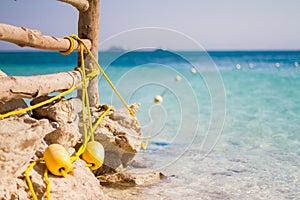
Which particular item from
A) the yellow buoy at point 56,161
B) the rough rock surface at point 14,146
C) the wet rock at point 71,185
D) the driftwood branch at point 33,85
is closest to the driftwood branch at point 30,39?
Answer: the driftwood branch at point 33,85

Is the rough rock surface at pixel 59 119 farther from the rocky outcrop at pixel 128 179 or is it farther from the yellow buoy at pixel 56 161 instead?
the rocky outcrop at pixel 128 179

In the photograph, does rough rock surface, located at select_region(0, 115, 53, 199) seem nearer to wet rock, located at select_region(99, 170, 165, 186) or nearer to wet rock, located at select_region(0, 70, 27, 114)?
wet rock, located at select_region(0, 70, 27, 114)

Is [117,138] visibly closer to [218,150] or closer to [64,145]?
[64,145]

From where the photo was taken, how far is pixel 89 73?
492 cm

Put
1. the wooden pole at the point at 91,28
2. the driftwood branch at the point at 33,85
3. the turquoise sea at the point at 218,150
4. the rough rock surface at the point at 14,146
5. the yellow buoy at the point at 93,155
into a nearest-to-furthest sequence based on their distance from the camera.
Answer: the rough rock surface at the point at 14,146 < the driftwood branch at the point at 33,85 < the yellow buoy at the point at 93,155 < the turquoise sea at the point at 218,150 < the wooden pole at the point at 91,28

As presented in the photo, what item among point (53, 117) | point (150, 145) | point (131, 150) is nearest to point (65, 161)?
point (53, 117)

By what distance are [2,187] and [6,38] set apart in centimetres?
115

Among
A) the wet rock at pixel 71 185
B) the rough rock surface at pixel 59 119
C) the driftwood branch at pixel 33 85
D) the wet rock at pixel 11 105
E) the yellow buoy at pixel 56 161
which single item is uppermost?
the driftwood branch at pixel 33 85

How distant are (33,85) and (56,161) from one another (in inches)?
26.4

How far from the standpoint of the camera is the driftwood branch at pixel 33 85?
2.96 m

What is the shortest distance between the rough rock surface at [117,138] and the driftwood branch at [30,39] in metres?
1.08

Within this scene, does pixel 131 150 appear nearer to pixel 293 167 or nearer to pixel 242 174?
pixel 242 174

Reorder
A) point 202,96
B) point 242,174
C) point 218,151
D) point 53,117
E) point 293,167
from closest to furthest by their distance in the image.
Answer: point 53,117 < point 242,174 < point 293,167 < point 218,151 < point 202,96

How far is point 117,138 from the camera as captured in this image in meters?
4.70
